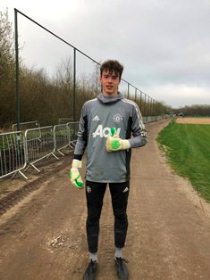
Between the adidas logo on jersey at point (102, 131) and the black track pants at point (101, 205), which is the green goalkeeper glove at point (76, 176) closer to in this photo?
the black track pants at point (101, 205)

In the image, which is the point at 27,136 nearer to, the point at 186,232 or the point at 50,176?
the point at 50,176

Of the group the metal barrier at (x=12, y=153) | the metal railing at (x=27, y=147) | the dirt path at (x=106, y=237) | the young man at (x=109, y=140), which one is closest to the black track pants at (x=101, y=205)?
the young man at (x=109, y=140)

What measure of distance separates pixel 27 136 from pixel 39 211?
4199mm

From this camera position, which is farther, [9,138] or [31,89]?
[31,89]

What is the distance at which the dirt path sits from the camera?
418cm

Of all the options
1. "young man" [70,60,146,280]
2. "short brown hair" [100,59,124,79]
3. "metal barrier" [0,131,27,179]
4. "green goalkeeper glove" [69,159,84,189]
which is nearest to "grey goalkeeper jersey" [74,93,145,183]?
"young man" [70,60,146,280]

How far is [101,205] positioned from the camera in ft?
13.4

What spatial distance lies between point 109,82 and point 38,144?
25.0 feet

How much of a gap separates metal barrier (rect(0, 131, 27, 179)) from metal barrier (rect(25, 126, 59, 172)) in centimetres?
18

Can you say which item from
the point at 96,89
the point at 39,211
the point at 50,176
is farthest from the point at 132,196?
the point at 96,89

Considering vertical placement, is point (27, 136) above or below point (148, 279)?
above

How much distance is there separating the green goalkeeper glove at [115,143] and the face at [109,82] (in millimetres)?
370

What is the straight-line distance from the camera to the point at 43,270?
4148 millimetres

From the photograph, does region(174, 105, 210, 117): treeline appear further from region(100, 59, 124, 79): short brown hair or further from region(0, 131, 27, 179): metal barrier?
region(100, 59, 124, 79): short brown hair
